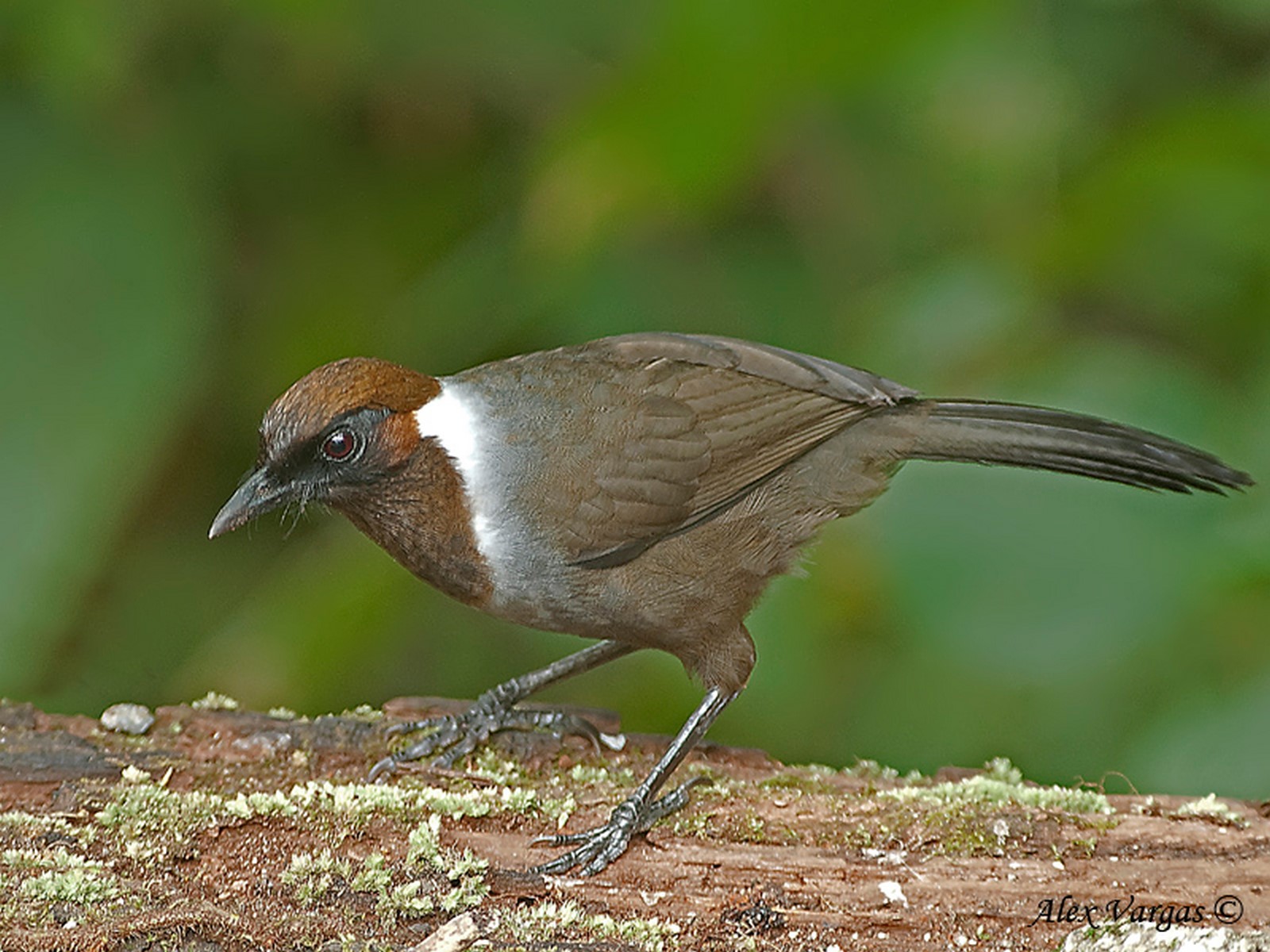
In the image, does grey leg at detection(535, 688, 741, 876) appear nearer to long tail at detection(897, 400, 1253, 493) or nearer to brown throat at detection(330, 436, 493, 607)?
brown throat at detection(330, 436, 493, 607)

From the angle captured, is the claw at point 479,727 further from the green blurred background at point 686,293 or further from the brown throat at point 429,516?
the green blurred background at point 686,293

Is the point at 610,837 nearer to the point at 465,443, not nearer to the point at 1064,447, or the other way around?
the point at 465,443

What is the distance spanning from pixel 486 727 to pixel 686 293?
2.11m

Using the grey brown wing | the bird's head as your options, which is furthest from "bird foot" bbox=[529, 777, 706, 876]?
the bird's head

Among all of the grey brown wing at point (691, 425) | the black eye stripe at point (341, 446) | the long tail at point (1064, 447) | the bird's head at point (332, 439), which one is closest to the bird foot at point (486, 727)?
the grey brown wing at point (691, 425)

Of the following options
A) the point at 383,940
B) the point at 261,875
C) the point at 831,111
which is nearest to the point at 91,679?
the point at 261,875

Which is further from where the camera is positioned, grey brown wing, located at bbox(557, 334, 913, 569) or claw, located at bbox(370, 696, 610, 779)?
claw, located at bbox(370, 696, 610, 779)

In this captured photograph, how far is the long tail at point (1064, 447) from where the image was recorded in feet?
13.3

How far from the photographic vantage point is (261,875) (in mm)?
3275

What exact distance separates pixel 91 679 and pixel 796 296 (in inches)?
119
